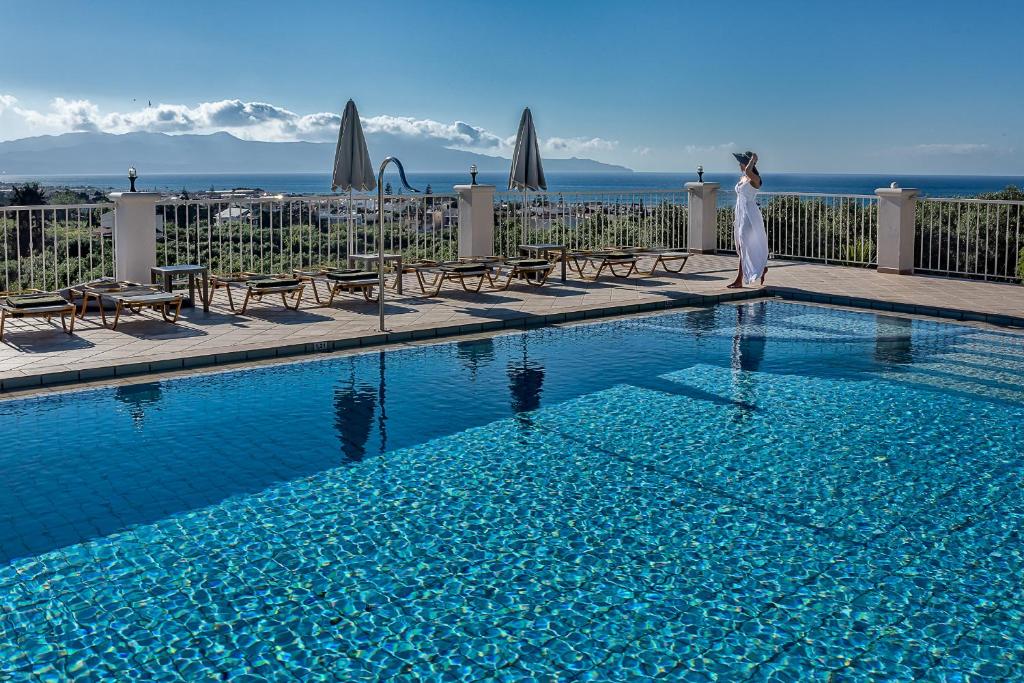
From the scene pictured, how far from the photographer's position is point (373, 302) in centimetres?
1077

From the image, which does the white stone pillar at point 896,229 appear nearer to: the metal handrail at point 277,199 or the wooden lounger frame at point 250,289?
the metal handrail at point 277,199

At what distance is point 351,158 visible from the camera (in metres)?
12.0

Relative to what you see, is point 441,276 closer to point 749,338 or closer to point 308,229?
point 308,229

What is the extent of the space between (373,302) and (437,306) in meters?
0.86

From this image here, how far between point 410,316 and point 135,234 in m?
3.33

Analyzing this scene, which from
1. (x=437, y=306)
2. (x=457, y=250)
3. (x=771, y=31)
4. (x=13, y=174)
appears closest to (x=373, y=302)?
(x=437, y=306)

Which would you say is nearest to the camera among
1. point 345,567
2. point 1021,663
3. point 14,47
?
point 1021,663

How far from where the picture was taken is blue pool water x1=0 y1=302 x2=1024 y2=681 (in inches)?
137

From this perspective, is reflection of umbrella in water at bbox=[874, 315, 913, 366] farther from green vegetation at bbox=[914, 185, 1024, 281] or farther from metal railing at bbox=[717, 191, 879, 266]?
metal railing at bbox=[717, 191, 879, 266]

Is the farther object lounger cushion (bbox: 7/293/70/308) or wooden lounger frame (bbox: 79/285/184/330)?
wooden lounger frame (bbox: 79/285/184/330)

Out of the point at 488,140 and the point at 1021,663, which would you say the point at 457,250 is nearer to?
the point at 1021,663

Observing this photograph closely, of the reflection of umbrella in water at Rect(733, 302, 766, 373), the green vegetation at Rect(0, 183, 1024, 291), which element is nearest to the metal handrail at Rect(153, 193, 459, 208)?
the green vegetation at Rect(0, 183, 1024, 291)

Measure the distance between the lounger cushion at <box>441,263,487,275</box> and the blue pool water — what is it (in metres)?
3.24

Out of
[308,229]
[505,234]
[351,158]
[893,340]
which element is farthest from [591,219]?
[893,340]
